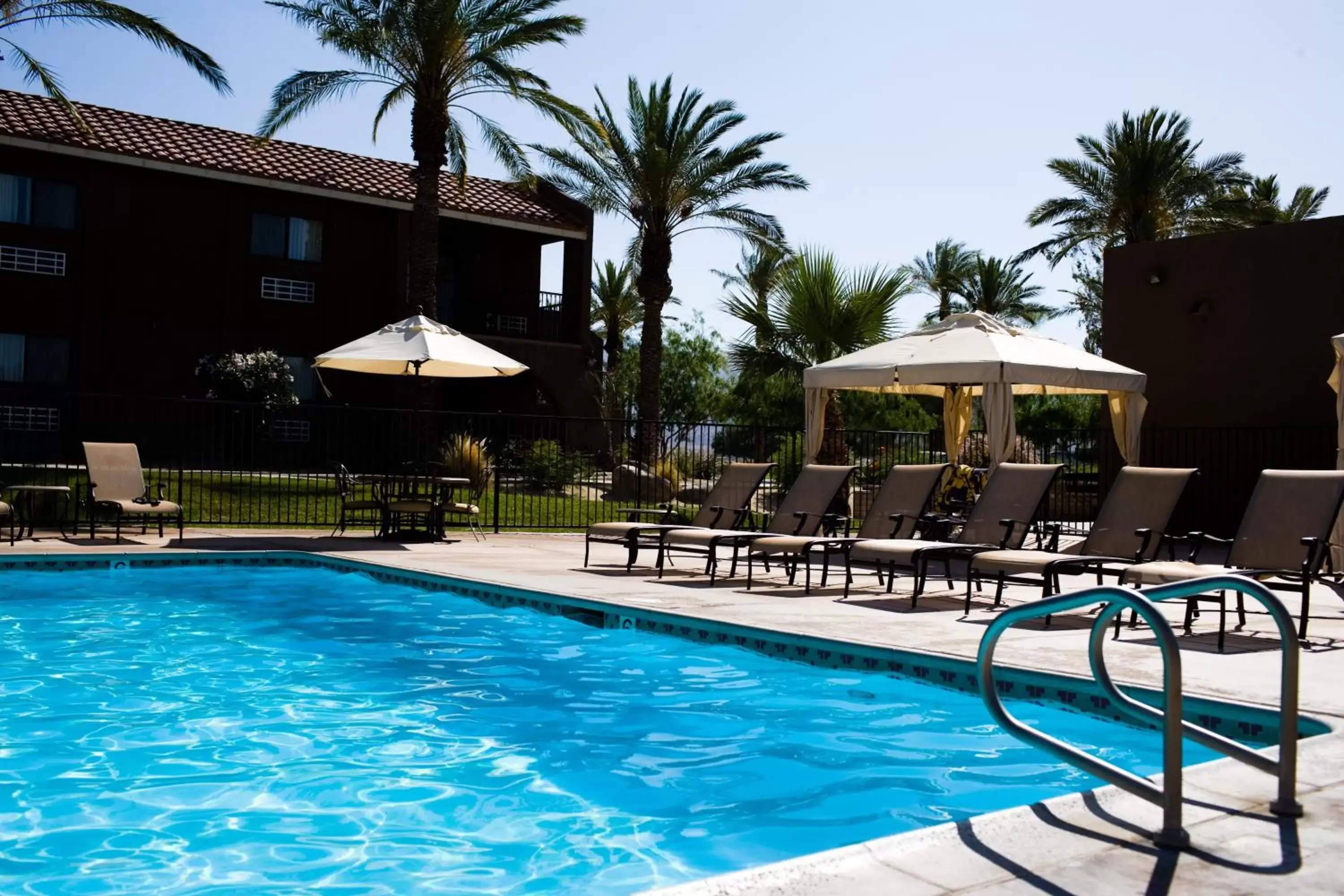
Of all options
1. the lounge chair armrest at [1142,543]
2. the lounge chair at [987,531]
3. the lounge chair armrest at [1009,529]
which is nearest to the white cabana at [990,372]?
the lounge chair at [987,531]

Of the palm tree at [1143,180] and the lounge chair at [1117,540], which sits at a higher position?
the palm tree at [1143,180]

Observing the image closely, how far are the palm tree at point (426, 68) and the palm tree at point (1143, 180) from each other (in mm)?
15394

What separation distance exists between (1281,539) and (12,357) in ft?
77.1

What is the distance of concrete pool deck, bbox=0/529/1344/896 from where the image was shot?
2.89m

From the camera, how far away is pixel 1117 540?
355 inches

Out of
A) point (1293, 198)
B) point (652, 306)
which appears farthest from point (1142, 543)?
point (1293, 198)

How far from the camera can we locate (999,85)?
44.4ft

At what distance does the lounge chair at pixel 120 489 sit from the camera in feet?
41.8

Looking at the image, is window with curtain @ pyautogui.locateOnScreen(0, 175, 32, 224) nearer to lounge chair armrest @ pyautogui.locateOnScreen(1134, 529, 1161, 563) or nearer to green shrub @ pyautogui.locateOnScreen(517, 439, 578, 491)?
green shrub @ pyautogui.locateOnScreen(517, 439, 578, 491)

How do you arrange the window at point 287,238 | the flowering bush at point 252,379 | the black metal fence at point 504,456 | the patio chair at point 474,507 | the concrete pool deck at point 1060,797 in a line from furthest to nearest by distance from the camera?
Result: the window at point 287,238 < the flowering bush at point 252,379 < the black metal fence at point 504,456 < the patio chair at point 474,507 < the concrete pool deck at point 1060,797

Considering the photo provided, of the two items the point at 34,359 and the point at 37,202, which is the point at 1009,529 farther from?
the point at 37,202

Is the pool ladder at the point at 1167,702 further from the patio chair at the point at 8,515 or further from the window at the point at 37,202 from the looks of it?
the window at the point at 37,202

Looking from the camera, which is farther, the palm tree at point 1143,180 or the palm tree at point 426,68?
the palm tree at point 1143,180

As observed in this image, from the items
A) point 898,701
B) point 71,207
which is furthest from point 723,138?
point 898,701
